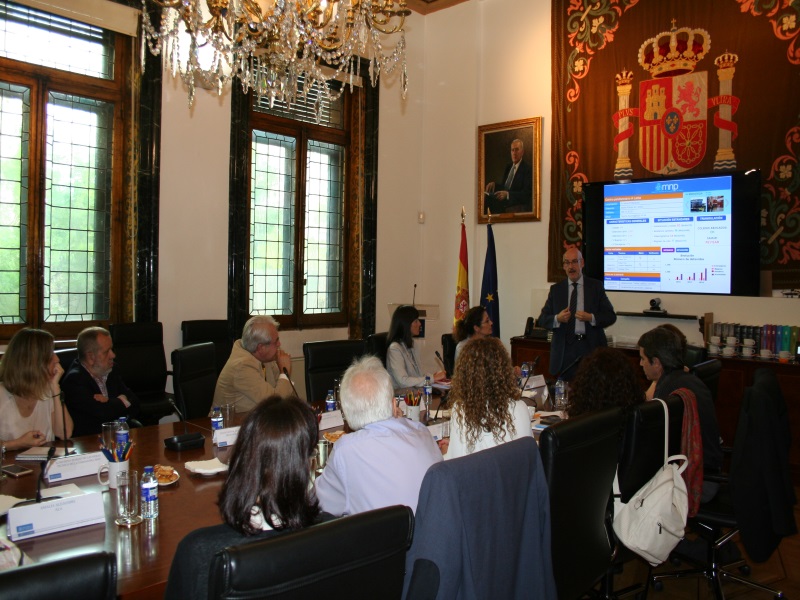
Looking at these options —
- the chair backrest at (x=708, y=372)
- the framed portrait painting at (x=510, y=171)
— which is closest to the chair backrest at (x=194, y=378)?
the chair backrest at (x=708, y=372)

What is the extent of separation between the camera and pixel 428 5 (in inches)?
293

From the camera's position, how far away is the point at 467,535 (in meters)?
1.79

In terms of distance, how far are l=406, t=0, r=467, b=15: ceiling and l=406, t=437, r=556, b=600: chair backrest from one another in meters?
6.41

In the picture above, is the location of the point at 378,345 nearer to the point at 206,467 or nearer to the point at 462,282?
the point at 462,282

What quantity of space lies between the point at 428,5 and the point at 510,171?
6.96 ft

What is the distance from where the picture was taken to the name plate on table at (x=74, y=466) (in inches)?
92.8

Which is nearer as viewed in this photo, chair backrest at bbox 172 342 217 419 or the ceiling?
chair backrest at bbox 172 342 217 419

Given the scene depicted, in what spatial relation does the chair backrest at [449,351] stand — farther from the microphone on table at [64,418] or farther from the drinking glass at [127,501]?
the drinking glass at [127,501]

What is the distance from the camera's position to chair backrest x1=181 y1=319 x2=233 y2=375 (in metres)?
5.50

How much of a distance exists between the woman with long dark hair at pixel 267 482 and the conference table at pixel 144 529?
0.30 meters

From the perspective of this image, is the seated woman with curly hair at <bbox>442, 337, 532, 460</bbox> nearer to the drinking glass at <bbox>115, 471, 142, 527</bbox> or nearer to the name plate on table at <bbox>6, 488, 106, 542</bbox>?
the drinking glass at <bbox>115, 471, 142, 527</bbox>

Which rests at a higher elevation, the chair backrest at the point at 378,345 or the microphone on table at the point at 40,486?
the chair backrest at the point at 378,345

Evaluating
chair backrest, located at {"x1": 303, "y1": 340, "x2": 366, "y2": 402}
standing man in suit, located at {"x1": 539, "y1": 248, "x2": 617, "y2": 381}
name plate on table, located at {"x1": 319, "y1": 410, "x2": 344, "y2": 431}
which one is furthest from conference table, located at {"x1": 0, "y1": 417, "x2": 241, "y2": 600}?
standing man in suit, located at {"x1": 539, "y1": 248, "x2": 617, "y2": 381}

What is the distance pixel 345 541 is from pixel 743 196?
16.4ft
